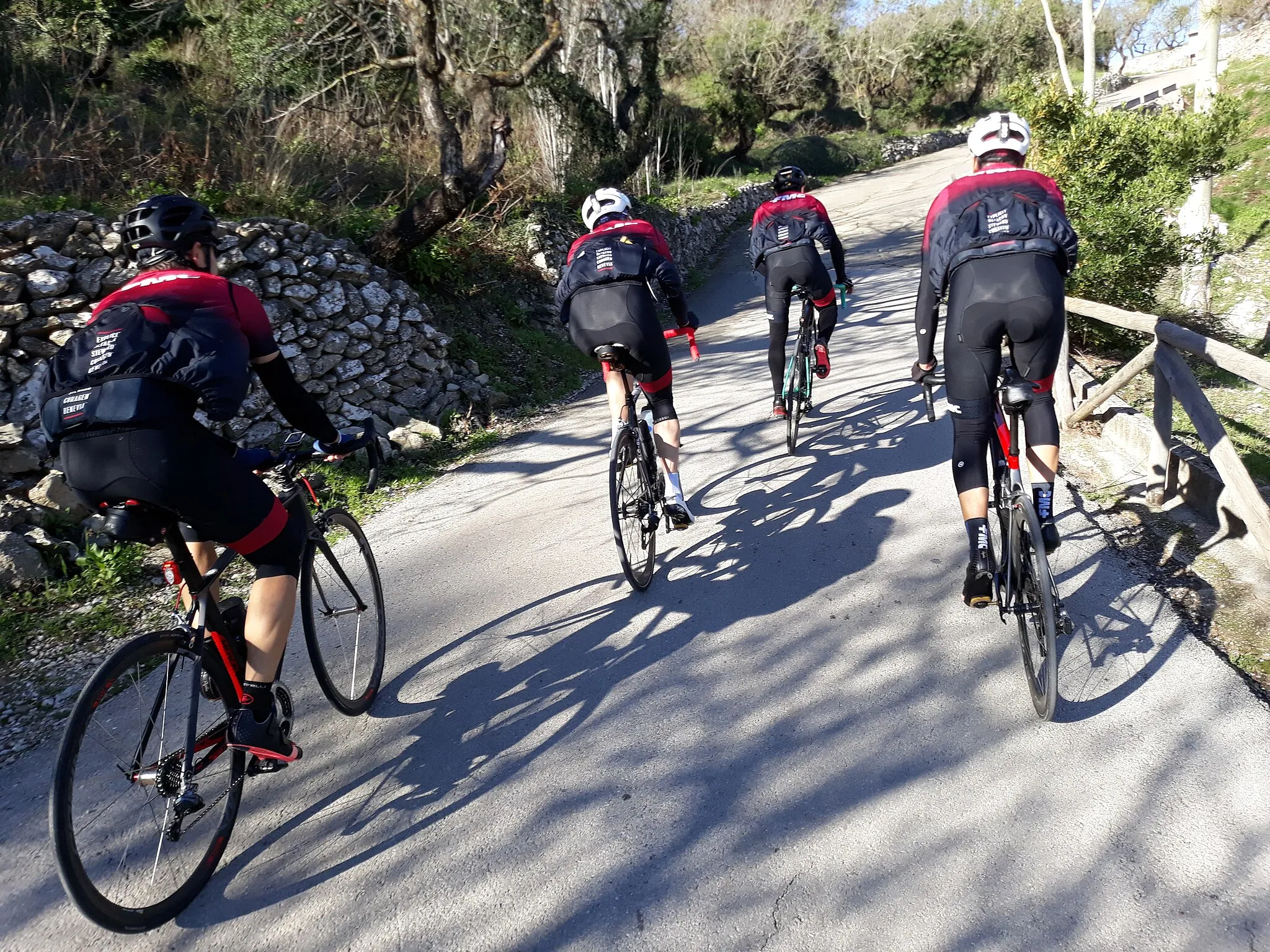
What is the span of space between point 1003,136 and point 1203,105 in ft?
32.0

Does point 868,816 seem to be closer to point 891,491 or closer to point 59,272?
point 891,491

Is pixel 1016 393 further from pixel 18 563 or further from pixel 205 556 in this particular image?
pixel 18 563

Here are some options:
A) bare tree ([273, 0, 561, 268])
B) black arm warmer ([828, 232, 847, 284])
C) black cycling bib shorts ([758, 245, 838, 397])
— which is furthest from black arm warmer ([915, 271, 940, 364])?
bare tree ([273, 0, 561, 268])

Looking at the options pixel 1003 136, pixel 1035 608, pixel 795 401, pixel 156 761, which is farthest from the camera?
pixel 795 401

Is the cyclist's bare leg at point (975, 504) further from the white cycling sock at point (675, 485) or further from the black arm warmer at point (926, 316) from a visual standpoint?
the white cycling sock at point (675, 485)

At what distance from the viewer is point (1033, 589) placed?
337cm

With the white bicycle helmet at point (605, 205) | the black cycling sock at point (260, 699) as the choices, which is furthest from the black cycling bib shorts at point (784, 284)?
the black cycling sock at point (260, 699)

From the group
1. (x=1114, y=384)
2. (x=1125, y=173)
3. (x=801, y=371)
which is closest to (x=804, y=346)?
(x=801, y=371)

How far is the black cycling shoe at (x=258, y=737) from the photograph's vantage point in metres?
2.92

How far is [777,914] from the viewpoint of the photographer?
2.55 m

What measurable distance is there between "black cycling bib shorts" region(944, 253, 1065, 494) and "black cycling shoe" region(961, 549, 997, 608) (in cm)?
34

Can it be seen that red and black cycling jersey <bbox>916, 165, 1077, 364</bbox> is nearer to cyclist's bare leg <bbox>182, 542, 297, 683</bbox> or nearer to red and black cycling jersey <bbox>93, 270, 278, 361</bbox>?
red and black cycling jersey <bbox>93, 270, 278, 361</bbox>

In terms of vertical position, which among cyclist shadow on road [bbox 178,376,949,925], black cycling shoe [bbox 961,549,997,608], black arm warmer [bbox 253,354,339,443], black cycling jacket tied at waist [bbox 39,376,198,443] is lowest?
cyclist shadow on road [bbox 178,376,949,925]

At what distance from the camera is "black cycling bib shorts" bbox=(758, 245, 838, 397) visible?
670 centimetres
